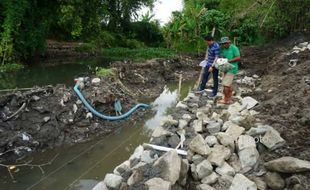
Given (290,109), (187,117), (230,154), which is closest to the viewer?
(230,154)

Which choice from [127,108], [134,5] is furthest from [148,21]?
[127,108]

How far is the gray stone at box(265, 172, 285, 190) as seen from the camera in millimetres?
4879

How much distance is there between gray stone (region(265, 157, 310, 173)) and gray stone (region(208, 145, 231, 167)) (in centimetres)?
68

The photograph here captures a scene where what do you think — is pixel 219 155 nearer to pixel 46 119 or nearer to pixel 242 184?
pixel 242 184

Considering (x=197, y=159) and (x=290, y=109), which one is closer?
(x=197, y=159)

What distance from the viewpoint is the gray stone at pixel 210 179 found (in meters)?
5.17

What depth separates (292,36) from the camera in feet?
68.5

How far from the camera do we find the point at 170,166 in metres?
5.01

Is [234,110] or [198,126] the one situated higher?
[234,110]

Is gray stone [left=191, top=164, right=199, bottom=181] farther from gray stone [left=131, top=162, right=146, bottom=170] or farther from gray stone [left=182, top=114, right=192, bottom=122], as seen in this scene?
gray stone [left=182, top=114, right=192, bottom=122]

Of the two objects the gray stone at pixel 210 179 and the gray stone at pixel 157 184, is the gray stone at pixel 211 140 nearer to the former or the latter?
the gray stone at pixel 210 179

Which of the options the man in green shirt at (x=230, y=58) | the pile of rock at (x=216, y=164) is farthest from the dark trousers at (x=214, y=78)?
the pile of rock at (x=216, y=164)

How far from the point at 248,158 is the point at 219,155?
0.43 metres

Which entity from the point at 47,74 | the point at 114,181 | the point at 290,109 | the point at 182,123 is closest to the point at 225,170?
the point at 114,181
